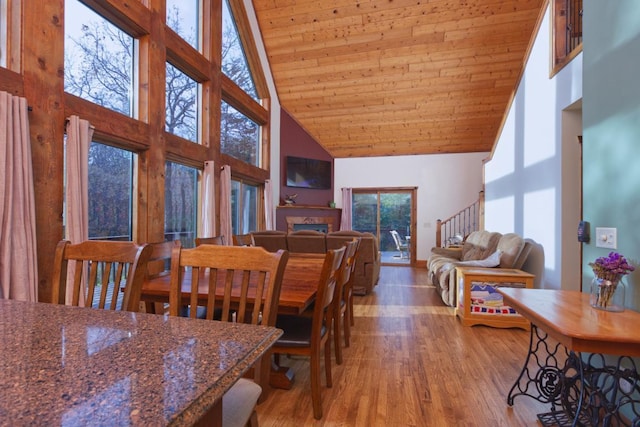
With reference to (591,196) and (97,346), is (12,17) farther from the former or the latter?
(591,196)

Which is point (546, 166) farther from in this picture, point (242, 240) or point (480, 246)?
point (242, 240)

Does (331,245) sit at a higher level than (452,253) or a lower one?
higher

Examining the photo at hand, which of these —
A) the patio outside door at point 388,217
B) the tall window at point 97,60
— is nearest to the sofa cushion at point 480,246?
the patio outside door at point 388,217

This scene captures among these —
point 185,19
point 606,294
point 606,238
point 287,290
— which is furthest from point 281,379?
point 185,19

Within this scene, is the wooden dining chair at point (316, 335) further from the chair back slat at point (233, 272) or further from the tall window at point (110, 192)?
the tall window at point (110, 192)

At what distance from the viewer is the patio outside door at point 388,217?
298 inches

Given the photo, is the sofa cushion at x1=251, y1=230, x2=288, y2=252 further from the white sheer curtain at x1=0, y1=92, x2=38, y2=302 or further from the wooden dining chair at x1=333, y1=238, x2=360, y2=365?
the white sheer curtain at x1=0, y1=92, x2=38, y2=302

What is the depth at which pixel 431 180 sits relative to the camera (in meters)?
7.40

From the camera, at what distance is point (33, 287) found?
212cm

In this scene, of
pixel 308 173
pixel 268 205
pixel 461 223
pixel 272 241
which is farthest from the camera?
pixel 308 173

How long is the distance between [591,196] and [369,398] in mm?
1868

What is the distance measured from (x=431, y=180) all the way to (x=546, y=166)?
4012 millimetres

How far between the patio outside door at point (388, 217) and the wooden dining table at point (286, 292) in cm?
556

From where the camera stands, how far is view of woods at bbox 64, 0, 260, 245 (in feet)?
9.04
